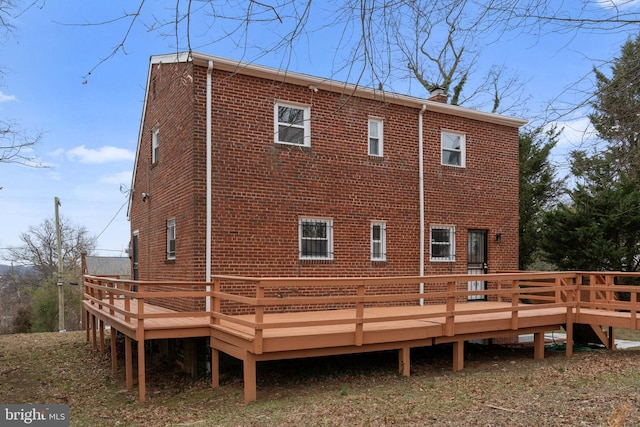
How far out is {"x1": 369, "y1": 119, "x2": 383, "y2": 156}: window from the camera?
39.8ft

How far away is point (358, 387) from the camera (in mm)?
8148

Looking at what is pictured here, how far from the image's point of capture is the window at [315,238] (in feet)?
36.1

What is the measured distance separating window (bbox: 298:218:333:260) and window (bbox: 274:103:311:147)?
1.76 meters

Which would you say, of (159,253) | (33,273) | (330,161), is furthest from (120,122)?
(33,273)

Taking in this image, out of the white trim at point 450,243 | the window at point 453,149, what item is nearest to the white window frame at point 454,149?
the window at point 453,149

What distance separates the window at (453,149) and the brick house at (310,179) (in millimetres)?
40

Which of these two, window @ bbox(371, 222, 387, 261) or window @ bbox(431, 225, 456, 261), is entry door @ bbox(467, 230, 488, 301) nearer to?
window @ bbox(431, 225, 456, 261)

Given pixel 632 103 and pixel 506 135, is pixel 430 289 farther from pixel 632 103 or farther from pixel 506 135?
pixel 632 103

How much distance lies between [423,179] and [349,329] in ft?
18.3

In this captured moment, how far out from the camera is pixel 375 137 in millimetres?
12172

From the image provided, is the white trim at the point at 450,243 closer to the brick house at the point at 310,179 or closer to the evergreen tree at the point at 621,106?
the brick house at the point at 310,179

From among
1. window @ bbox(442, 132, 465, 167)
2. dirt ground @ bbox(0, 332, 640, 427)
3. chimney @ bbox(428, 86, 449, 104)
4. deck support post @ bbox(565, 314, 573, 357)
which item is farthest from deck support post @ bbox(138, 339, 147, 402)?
chimney @ bbox(428, 86, 449, 104)

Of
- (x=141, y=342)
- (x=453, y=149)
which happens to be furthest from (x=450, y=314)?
(x=453, y=149)

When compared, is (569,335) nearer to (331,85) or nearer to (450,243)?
(450,243)
